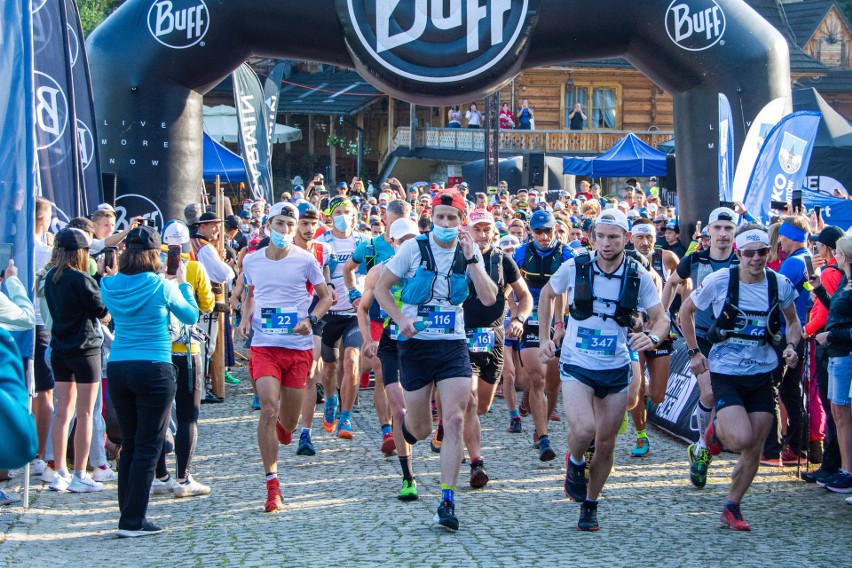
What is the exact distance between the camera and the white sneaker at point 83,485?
24.8 ft

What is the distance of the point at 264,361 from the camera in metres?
7.13

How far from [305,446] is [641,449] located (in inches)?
104

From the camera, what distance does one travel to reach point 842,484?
7555mm

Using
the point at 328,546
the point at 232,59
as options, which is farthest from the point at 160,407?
the point at 232,59

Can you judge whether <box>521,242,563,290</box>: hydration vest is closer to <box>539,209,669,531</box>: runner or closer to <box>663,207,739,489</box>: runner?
<box>663,207,739,489</box>: runner

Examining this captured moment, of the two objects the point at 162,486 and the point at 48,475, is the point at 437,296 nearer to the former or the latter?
the point at 162,486

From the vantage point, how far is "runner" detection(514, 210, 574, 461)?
8.76m

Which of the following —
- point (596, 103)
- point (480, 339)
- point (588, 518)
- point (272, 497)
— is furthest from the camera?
point (596, 103)

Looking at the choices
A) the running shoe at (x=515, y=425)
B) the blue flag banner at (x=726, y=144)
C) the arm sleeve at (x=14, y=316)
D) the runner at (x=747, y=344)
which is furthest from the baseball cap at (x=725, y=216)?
the arm sleeve at (x=14, y=316)

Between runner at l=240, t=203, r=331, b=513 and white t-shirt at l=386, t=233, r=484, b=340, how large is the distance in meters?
0.74

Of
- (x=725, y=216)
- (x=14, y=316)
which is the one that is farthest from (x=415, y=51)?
(x=14, y=316)

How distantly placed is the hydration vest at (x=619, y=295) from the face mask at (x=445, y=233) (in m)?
0.78

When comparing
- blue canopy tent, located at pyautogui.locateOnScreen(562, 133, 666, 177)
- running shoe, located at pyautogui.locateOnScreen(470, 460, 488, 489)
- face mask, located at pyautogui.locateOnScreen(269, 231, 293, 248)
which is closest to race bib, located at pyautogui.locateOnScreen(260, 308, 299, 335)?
face mask, located at pyautogui.locateOnScreen(269, 231, 293, 248)

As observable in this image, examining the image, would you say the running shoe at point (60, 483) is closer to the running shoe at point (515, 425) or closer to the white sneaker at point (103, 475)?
the white sneaker at point (103, 475)
